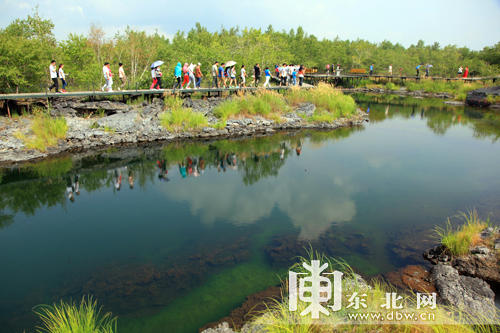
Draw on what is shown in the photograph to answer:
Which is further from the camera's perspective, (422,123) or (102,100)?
(422,123)

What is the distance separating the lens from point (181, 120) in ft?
52.9

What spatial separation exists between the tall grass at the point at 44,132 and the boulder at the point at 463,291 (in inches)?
538

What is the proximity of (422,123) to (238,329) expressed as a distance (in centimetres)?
2139

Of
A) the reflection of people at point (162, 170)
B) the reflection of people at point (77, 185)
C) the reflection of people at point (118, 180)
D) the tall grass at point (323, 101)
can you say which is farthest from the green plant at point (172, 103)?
the tall grass at point (323, 101)

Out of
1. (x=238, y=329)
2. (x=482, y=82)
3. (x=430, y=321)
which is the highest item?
(x=482, y=82)

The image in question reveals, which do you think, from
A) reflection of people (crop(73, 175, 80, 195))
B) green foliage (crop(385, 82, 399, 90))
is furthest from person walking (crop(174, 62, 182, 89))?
green foliage (crop(385, 82, 399, 90))

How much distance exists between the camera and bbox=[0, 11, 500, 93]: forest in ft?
48.4

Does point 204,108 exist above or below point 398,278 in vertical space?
above

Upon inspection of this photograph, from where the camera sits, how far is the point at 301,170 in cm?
1234

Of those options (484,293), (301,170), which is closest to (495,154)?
(301,170)

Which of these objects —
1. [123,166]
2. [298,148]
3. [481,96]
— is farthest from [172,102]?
[481,96]

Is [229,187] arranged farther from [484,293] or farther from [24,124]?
[24,124]

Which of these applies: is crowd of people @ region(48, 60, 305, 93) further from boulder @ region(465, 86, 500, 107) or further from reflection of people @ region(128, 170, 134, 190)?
boulder @ region(465, 86, 500, 107)

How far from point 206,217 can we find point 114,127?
349 inches
